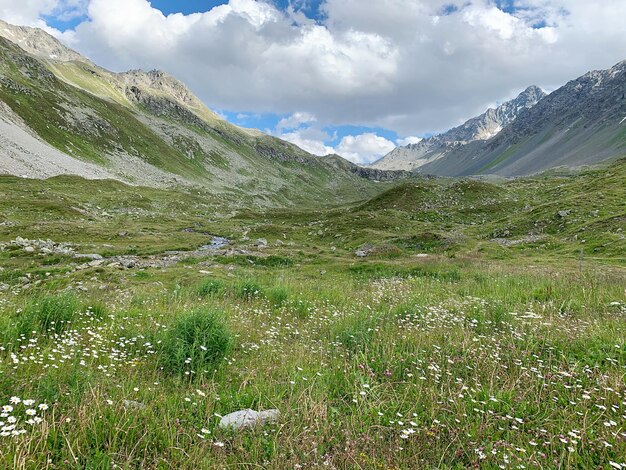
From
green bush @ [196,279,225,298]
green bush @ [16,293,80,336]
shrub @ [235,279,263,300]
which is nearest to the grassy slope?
green bush @ [196,279,225,298]

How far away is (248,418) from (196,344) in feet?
8.38

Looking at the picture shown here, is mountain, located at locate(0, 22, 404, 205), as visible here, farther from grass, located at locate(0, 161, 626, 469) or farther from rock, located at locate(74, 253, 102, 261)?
grass, located at locate(0, 161, 626, 469)

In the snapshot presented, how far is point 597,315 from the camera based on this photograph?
1061 centimetres

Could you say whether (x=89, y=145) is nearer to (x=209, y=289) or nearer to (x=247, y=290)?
(x=209, y=289)

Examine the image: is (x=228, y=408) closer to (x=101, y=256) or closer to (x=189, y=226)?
(x=101, y=256)

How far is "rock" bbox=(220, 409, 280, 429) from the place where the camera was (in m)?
4.95

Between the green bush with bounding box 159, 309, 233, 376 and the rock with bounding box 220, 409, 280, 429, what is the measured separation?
138 cm

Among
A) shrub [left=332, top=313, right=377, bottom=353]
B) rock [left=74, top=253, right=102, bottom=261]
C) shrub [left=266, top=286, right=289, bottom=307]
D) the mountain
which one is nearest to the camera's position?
shrub [left=332, top=313, right=377, bottom=353]

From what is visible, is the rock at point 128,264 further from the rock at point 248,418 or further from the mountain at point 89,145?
the mountain at point 89,145

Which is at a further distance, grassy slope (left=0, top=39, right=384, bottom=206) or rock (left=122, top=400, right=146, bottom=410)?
grassy slope (left=0, top=39, right=384, bottom=206)

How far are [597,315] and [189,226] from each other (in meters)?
51.7

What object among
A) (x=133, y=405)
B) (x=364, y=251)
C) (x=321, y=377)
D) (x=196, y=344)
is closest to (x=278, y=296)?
(x=196, y=344)

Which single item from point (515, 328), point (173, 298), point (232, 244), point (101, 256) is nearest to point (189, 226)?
point (232, 244)

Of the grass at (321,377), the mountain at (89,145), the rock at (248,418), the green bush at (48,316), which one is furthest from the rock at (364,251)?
the mountain at (89,145)
